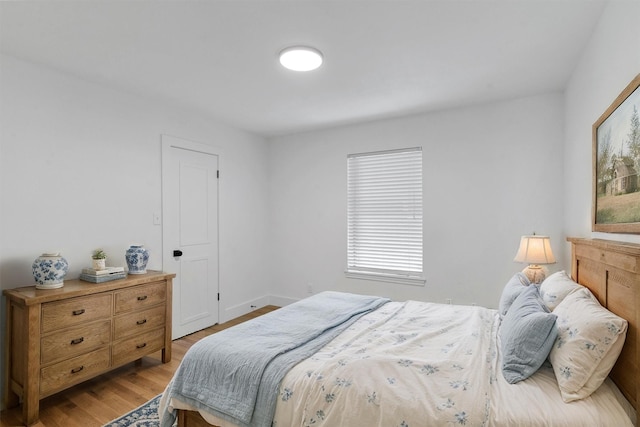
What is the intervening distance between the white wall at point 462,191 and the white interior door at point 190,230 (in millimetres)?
1298

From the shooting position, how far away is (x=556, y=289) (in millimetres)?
2025

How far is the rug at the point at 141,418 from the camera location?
2225 millimetres

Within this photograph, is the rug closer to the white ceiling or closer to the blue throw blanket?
the blue throw blanket

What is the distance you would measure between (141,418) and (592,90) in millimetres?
3840

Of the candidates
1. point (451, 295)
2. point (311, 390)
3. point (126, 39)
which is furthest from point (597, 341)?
point (126, 39)

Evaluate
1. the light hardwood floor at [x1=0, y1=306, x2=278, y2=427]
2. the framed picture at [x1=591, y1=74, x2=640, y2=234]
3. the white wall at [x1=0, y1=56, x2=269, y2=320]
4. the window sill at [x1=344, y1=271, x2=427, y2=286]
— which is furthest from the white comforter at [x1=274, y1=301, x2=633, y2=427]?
the white wall at [x1=0, y1=56, x2=269, y2=320]

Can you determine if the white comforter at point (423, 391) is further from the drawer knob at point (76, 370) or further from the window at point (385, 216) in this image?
the window at point (385, 216)

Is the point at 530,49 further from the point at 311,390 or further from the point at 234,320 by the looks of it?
the point at 234,320

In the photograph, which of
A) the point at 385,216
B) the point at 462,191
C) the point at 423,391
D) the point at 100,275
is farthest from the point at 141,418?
the point at 462,191

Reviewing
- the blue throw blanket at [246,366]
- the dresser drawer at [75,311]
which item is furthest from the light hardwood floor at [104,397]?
the blue throw blanket at [246,366]

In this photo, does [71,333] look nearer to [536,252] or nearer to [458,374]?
[458,374]

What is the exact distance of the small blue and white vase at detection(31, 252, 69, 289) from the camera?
7.96 feet

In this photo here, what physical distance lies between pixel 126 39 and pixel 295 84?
1344 mm

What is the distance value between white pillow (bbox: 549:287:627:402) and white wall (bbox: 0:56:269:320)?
346cm
